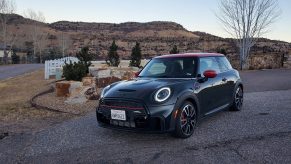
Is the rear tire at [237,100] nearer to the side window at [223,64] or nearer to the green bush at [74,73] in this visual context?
the side window at [223,64]

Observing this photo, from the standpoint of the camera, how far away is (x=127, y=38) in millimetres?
78125

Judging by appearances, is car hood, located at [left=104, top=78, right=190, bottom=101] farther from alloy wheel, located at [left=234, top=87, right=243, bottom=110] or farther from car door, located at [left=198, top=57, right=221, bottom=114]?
alloy wheel, located at [left=234, top=87, right=243, bottom=110]

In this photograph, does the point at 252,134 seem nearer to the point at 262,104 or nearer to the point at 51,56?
the point at 262,104

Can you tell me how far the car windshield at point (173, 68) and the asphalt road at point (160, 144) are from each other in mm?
1156

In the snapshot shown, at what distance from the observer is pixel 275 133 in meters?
6.14

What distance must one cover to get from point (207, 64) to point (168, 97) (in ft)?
5.93

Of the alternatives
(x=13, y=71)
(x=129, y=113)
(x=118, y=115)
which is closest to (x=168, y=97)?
(x=129, y=113)

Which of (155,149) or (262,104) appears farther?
(262,104)

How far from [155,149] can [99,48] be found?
63.1 meters

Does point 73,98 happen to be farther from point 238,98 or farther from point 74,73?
point 238,98

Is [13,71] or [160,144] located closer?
[160,144]

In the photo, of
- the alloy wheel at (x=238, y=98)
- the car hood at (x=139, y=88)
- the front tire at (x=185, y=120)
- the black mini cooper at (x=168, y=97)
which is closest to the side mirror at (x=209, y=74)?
the black mini cooper at (x=168, y=97)

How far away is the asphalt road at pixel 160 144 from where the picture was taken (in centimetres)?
491

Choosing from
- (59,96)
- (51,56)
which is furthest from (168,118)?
(51,56)
